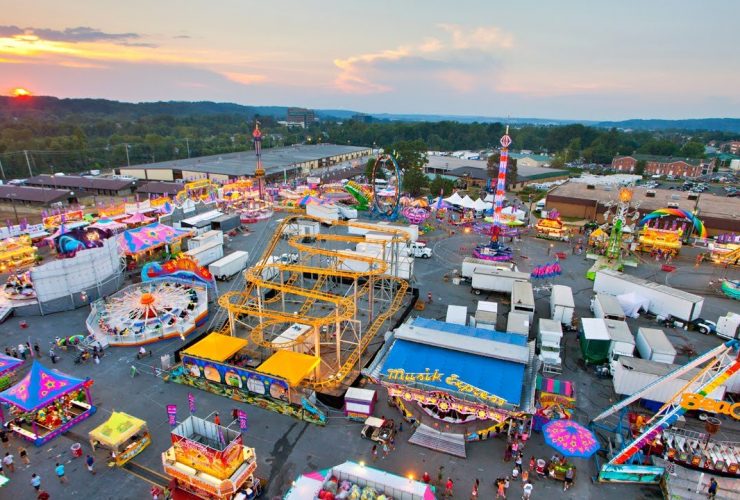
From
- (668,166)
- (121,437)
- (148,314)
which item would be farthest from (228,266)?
(668,166)

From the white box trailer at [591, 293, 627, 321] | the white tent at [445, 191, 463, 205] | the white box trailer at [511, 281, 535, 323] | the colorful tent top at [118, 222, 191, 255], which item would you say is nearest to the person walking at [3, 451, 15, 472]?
the colorful tent top at [118, 222, 191, 255]

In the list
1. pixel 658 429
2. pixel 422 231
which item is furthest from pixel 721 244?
pixel 658 429

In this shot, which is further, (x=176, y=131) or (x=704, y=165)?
(x=176, y=131)

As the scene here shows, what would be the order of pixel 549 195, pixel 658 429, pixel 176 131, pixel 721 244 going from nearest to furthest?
pixel 658 429
pixel 721 244
pixel 549 195
pixel 176 131

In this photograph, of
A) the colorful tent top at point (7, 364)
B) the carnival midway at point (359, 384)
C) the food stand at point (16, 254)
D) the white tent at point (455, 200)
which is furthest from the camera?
the white tent at point (455, 200)

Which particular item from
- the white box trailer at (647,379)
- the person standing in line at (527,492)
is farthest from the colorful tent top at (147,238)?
the white box trailer at (647,379)

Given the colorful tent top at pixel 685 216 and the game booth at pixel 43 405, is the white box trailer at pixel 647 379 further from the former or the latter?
the colorful tent top at pixel 685 216

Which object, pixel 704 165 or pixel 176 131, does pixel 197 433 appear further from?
pixel 176 131

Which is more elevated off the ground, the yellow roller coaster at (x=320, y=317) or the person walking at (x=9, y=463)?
the yellow roller coaster at (x=320, y=317)

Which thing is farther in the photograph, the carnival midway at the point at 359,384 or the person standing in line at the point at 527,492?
the carnival midway at the point at 359,384
